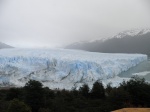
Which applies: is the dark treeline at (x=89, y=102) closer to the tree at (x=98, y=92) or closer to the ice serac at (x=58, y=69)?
the tree at (x=98, y=92)

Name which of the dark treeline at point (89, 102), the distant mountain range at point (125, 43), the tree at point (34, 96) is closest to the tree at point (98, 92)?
the dark treeline at point (89, 102)

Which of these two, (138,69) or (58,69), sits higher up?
(138,69)

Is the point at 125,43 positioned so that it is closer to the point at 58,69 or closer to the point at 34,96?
the point at 58,69

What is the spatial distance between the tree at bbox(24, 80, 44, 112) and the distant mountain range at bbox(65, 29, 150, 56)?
33512 millimetres

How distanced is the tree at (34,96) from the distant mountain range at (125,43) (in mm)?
33512

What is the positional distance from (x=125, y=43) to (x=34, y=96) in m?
38.3

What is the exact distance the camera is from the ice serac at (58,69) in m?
28.3

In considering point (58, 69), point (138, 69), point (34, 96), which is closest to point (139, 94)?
point (34, 96)

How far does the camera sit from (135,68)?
1278 inches

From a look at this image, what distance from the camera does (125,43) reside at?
170 feet

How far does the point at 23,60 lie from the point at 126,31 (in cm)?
3315

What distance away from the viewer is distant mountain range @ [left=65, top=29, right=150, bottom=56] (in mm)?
48844

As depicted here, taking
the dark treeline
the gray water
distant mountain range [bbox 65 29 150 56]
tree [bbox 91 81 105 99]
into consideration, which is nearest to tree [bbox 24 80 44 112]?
the dark treeline

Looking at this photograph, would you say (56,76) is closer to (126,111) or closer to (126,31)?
(126,111)
